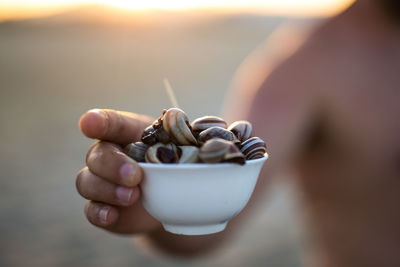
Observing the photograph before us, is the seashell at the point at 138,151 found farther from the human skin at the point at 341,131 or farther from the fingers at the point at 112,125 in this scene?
the human skin at the point at 341,131

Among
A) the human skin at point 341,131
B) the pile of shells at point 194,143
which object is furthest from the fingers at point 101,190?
the human skin at point 341,131

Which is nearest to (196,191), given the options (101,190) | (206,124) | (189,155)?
(189,155)

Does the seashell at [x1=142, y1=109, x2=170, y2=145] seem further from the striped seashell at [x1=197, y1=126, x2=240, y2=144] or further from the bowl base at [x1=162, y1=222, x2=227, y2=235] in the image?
the bowl base at [x1=162, y1=222, x2=227, y2=235]

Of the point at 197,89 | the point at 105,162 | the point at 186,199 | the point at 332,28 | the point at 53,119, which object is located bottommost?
the point at 186,199

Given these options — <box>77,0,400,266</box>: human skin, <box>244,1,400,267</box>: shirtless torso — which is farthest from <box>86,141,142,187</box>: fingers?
<box>244,1,400,267</box>: shirtless torso

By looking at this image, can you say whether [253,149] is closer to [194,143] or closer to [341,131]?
[194,143]

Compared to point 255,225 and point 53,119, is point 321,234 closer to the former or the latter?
point 255,225

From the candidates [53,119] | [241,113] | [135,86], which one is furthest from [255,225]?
[135,86]
